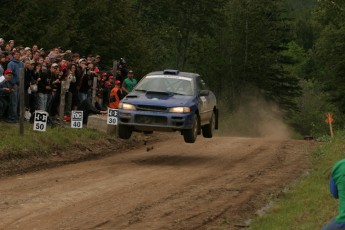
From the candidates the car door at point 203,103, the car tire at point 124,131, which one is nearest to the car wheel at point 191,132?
the car door at point 203,103

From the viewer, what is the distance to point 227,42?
77.6 m

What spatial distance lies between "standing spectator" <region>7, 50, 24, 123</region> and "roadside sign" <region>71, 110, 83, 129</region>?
186 centimetres

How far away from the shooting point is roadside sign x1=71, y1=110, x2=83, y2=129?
831 inches

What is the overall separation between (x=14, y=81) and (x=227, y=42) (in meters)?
59.4

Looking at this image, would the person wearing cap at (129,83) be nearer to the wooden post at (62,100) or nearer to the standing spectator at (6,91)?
the wooden post at (62,100)

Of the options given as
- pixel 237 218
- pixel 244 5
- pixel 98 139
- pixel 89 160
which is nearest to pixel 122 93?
pixel 98 139

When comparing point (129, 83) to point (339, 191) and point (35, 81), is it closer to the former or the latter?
point (35, 81)

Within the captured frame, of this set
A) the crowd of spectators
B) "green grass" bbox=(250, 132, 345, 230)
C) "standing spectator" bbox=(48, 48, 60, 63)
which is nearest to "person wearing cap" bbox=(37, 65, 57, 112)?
the crowd of spectators

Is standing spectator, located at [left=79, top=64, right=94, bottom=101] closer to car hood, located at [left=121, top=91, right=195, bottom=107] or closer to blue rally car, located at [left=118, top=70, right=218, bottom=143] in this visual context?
blue rally car, located at [left=118, top=70, right=218, bottom=143]

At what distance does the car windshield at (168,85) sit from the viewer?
749 inches

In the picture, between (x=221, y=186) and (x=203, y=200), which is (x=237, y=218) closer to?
(x=203, y=200)

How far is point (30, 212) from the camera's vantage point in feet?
36.4

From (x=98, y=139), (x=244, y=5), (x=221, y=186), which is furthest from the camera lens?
(x=244, y=5)

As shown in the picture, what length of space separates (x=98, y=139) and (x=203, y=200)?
9129 millimetres
